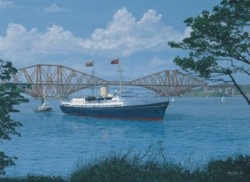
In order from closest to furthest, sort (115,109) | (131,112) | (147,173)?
(147,173) → (131,112) → (115,109)

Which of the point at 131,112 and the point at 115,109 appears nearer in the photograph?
the point at 131,112

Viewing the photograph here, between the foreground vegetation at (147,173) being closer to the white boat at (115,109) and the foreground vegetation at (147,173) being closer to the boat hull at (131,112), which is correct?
the white boat at (115,109)

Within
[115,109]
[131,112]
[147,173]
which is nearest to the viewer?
[147,173]

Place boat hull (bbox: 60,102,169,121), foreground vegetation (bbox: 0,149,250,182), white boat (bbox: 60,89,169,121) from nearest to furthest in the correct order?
foreground vegetation (bbox: 0,149,250,182) → boat hull (bbox: 60,102,169,121) → white boat (bbox: 60,89,169,121)

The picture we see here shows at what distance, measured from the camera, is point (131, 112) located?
7162cm

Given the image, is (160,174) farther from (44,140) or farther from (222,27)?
(44,140)

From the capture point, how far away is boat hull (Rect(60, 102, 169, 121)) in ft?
224

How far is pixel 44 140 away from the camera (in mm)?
47438

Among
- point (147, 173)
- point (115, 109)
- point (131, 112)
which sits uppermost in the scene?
point (115, 109)

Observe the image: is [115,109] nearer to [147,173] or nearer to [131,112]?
[131,112]

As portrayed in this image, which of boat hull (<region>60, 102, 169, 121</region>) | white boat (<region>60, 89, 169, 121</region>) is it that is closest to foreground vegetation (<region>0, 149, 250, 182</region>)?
white boat (<region>60, 89, 169, 121</region>)

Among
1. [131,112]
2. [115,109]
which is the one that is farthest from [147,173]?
[115,109]

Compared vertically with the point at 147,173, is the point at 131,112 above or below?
below

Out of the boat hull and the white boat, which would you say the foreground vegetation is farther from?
the boat hull
